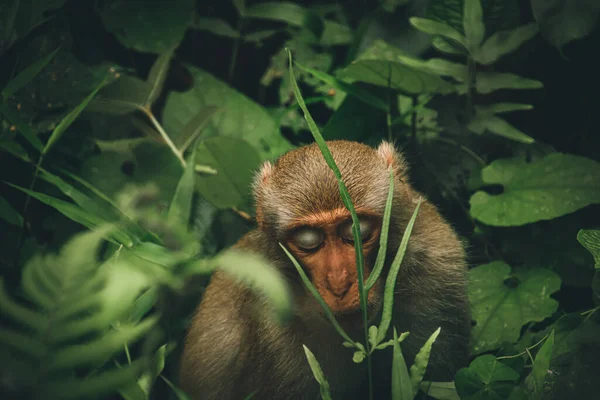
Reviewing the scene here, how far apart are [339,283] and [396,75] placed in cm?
139

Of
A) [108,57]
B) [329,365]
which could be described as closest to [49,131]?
[108,57]

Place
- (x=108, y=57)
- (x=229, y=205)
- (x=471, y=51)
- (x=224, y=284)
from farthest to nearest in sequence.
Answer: (x=108, y=57) → (x=229, y=205) → (x=471, y=51) → (x=224, y=284)

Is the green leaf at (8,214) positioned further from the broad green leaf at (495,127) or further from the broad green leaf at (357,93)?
the broad green leaf at (495,127)

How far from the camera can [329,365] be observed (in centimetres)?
249

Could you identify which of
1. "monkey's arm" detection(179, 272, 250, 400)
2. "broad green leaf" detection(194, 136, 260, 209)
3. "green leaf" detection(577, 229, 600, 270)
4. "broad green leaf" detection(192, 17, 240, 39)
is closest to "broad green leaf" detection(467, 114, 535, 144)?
"green leaf" detection(577, 229, 600, 270)

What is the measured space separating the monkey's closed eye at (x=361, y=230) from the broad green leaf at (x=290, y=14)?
6.95 feet

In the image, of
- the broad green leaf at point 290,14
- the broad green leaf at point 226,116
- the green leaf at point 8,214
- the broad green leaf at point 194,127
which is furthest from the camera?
the broad green leaf at point 290,14

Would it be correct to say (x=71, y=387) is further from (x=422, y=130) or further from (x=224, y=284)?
(x=422, y=130)

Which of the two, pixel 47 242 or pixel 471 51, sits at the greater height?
pixel 471 51

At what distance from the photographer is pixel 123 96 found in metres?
3.56

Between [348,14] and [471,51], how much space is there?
1.56 meters

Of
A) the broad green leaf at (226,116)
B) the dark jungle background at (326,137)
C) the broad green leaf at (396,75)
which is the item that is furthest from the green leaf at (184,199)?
the broad green leaf at (396,75)

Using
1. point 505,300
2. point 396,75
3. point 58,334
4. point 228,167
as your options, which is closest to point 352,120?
point 396,75

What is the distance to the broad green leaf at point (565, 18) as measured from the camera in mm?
2787
